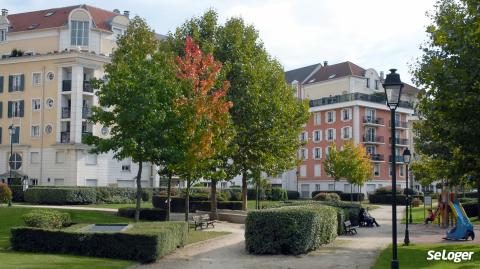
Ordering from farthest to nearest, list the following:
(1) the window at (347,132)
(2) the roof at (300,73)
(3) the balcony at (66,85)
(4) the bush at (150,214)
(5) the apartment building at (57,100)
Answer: (2) the roof at (300,73) < (1) the window at (347,132) < (3) the balcony at (66,85) < (5) the apartment building at (57,100) < (4) the bush at (150,214)

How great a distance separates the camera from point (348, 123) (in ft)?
A: 258

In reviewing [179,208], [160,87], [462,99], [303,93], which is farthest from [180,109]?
[303,93]

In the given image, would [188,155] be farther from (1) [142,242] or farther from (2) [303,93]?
(2) [303,93]

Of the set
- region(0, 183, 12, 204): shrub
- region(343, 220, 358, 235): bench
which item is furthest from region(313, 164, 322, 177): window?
region(343, 220, 358, 235): bench

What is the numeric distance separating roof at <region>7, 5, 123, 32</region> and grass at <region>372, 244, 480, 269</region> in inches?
1715

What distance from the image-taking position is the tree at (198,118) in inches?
982

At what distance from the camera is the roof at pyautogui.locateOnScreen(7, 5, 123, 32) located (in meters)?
56.6

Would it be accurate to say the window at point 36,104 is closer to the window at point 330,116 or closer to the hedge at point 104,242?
the hedge at point 104,242

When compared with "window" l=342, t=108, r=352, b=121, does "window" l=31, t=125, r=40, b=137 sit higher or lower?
lower

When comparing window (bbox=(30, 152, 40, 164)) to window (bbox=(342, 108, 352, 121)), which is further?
window (bbox=(342, 108, 352, 121))

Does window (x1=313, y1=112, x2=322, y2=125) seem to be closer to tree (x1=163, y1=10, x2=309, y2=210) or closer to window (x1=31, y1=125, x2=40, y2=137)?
window (x1=31, y1=125, x2=40, y2=137)

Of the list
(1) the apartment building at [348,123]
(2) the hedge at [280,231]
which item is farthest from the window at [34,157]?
(2) the hedge at [280,231]

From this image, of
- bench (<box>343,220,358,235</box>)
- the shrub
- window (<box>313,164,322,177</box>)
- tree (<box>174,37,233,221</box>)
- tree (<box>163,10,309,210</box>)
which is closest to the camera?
tree (<box>174,37,233,221</box>)

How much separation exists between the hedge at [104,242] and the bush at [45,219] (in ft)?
7.11
